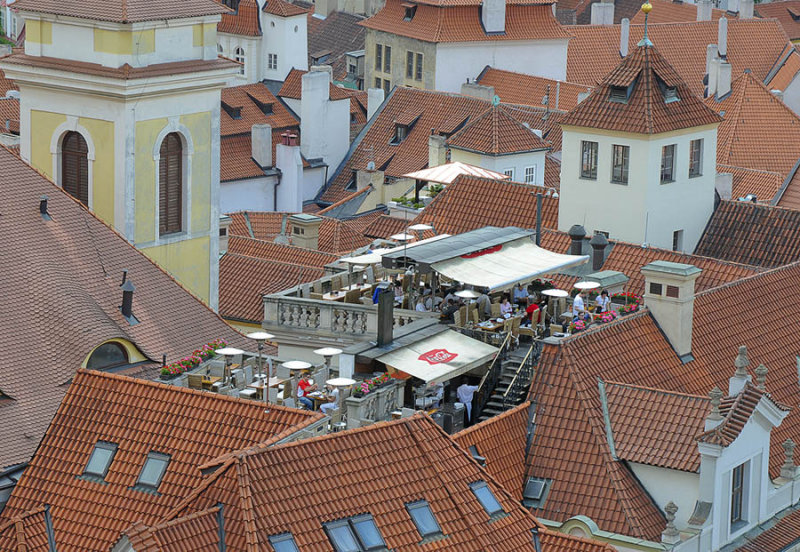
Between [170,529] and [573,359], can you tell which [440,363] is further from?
[170,529]

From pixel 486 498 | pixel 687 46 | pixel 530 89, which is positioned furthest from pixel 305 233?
pixel 687 46

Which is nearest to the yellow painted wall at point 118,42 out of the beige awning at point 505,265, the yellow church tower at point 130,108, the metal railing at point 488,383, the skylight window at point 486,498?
the yellow church tower at point 130,108

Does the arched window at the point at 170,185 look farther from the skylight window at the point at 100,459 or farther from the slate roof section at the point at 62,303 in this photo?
the skylight window at the point at 100,459

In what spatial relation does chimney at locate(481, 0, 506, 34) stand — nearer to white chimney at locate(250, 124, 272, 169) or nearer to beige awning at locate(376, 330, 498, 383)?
white chimney at locate(250, 124, 272, 169)

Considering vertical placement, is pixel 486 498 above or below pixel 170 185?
below

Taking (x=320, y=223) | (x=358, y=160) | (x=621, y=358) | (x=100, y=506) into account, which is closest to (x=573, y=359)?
(x=621, y=358)

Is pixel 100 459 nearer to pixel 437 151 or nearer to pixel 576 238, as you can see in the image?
pixel 576 238
